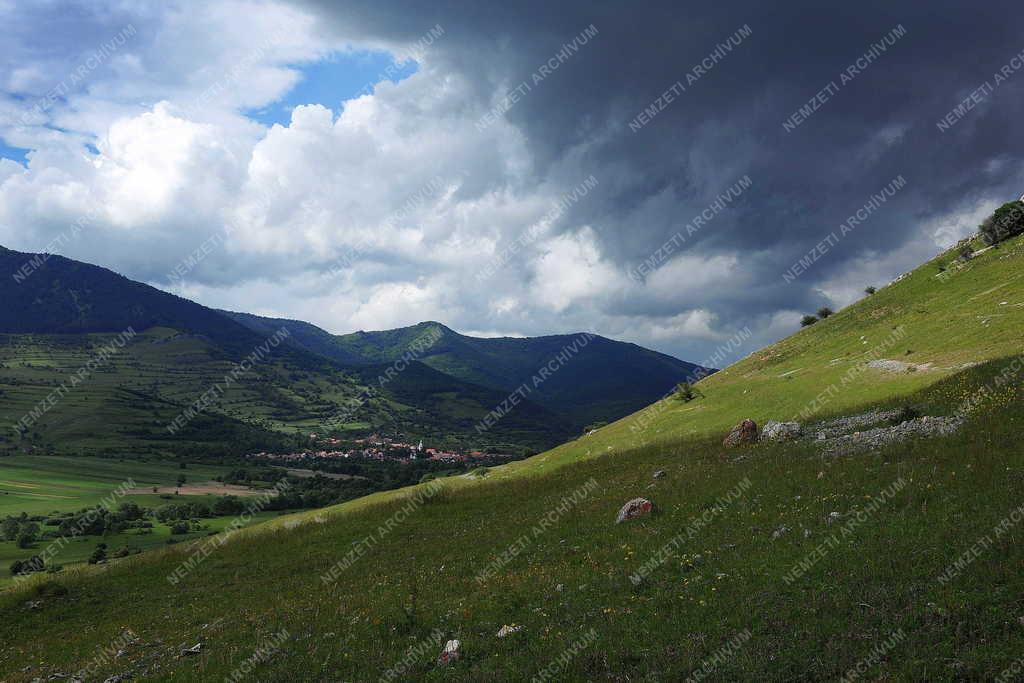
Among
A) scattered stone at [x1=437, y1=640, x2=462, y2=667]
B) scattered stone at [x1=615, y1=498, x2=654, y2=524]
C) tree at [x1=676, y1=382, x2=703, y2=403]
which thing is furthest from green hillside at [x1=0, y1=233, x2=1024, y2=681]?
tree at [x1=676, y1=382, x2=703, y2=403]

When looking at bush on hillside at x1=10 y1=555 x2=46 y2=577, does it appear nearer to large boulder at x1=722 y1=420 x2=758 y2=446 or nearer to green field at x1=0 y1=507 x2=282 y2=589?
green field at x1=0 y1=507 x2=282 y2=589

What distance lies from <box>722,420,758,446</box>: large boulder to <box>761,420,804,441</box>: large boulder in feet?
2.09

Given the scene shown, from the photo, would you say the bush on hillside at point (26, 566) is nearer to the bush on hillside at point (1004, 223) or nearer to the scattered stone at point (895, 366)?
the scattered stone at point (895, 366)

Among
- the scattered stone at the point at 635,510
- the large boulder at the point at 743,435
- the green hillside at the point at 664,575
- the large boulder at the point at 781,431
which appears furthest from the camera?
the large boulder at the point at 743,435

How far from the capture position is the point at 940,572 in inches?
519

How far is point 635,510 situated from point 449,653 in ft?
44.9

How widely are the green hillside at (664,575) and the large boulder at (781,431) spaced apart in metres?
2.10

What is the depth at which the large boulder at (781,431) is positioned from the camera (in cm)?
3387

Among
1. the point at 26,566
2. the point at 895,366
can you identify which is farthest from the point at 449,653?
the point at 26,566

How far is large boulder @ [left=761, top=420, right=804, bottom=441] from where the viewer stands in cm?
3387

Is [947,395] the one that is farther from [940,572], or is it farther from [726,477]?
[940,572]

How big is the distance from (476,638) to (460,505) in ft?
86.9

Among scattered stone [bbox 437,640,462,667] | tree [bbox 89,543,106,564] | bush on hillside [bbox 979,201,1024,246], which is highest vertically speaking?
tree [bbox 89,543,106,564]

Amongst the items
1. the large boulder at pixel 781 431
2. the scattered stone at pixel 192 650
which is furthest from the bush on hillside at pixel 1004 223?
the scattered stone at pixel 192 650
